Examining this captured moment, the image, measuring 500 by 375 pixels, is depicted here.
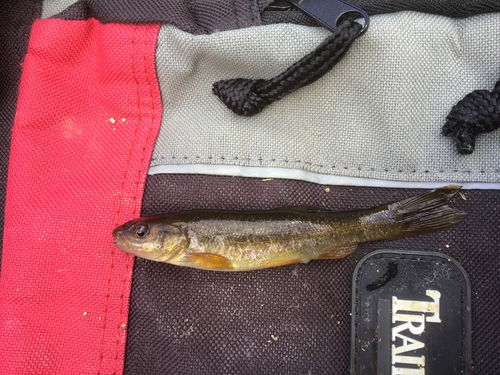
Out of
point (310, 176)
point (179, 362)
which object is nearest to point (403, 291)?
point (310, 176)

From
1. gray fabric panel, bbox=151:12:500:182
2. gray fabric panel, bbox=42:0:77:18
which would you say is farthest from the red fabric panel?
gray fabric panel, bbox=42:0:77:18

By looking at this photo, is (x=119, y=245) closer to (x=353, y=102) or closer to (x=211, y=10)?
(x=211, y=10)

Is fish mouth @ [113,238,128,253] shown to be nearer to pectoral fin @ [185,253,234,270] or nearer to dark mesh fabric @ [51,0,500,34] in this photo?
pectoral fin @ [185,253,234,270]

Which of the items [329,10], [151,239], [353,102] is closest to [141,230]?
[151,239]

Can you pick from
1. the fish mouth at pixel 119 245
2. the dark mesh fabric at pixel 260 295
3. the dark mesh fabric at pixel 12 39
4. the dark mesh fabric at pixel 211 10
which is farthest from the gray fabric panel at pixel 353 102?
the dark mesh fabric at pixel 12 39

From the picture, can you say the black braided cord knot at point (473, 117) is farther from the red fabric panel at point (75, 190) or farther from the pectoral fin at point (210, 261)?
the red fabric panel at point (75, 190)
